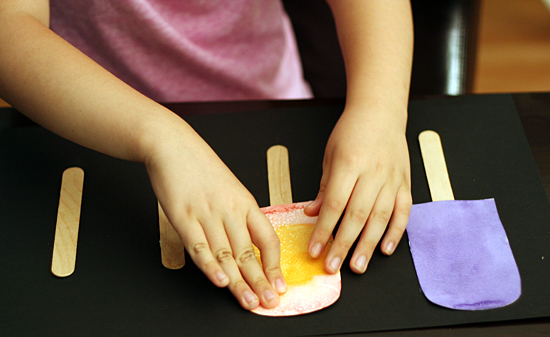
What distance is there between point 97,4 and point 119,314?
446 millimetres

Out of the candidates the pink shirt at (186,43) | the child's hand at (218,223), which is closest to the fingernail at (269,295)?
the child's hand at (218,223)

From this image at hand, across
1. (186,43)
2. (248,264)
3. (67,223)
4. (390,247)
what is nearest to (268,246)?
(248,264)

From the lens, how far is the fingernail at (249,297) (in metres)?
0.44

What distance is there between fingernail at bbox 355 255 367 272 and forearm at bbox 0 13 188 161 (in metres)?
0.24

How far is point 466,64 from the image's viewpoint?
854 mm

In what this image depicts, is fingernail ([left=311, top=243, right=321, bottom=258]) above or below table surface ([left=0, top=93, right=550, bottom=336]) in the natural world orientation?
below

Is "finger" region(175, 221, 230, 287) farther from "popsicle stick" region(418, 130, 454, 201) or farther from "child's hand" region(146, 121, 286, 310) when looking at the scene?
"popsicle stick" region(418, 130, 454, 201)

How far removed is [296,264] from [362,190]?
109 mm

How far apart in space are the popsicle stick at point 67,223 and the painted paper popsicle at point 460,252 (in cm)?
38

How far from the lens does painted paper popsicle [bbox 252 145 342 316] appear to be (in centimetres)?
45

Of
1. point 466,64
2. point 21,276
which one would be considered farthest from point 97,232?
point 466,64

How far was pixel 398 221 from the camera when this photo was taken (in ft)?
1.65

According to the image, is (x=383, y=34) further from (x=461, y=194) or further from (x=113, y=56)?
(x=113, y=56)

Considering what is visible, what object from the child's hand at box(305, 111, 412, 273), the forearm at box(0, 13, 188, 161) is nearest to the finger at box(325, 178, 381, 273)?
the child's hand at box(305, 111, 412, 273)
